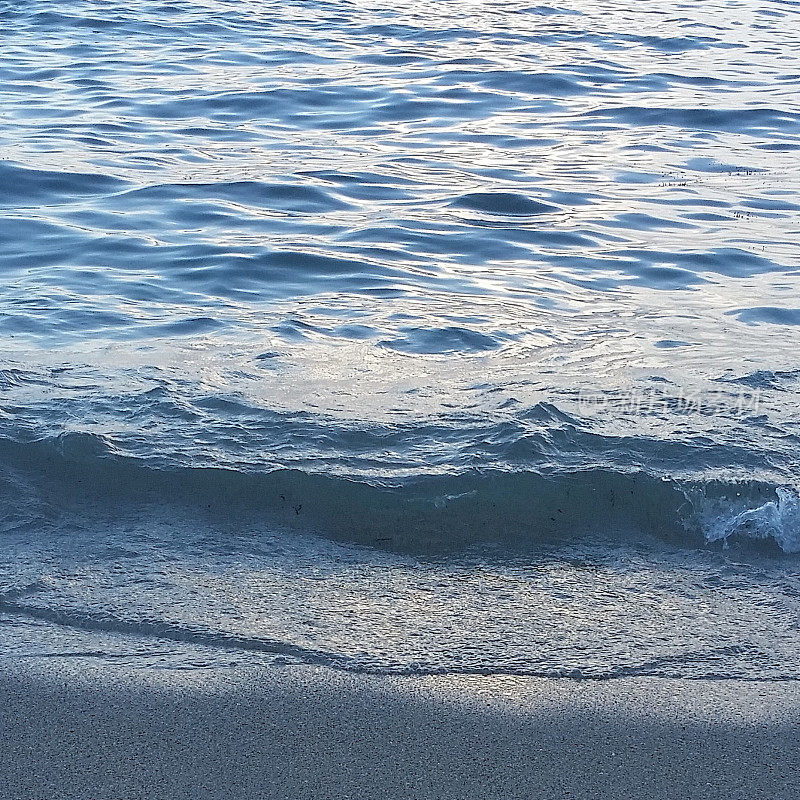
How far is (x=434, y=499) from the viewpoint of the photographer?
3.81m

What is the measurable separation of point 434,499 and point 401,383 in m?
0.96

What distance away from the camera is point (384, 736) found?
2.65 metres

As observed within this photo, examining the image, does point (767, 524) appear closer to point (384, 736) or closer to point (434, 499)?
point (434, 499)

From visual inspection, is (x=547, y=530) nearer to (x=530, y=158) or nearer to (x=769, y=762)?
(x=769, y=762)

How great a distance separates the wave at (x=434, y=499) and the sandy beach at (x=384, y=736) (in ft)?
2.75

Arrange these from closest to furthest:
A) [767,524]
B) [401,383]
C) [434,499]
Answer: [767,524] → [434,499] → [401,383]

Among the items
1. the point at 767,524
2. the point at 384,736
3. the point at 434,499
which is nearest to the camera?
the point at 384,736

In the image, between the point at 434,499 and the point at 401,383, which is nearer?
the point at 434,499

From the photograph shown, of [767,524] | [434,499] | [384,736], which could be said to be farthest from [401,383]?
[384,736]

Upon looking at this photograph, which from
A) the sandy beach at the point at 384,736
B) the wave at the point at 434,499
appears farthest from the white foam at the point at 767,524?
the sandy beach at the point at 384,736

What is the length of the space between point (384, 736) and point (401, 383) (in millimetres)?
2197

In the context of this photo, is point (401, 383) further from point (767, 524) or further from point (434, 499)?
point (767, 524)

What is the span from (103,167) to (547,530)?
5519 millimetres

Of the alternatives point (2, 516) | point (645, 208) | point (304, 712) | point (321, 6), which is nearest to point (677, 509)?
point (304, 712)
